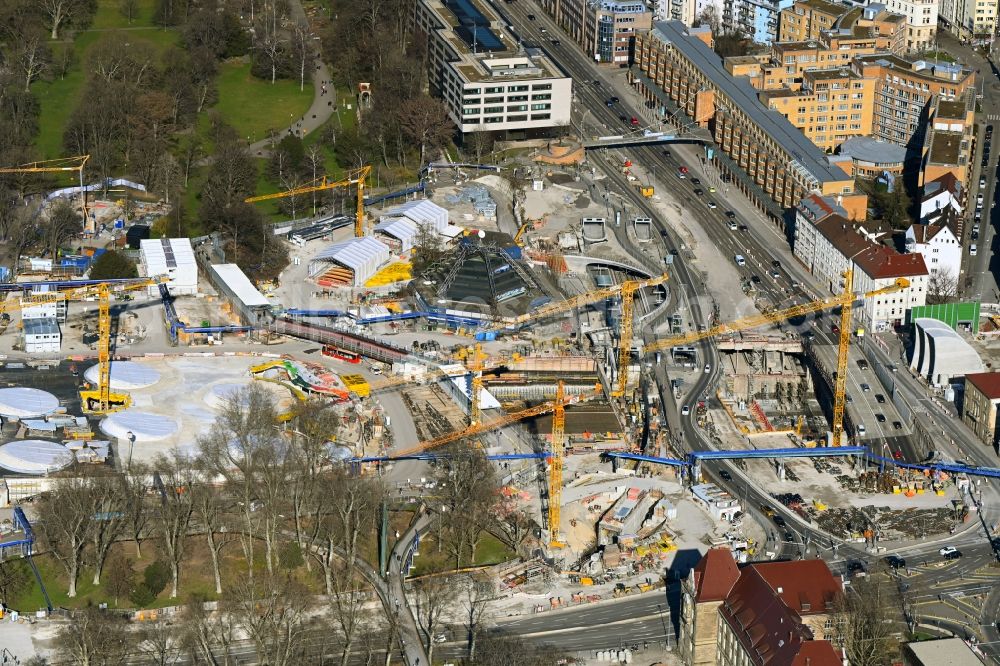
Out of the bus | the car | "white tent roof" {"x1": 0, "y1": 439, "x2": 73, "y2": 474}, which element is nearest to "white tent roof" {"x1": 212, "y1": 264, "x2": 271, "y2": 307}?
the bus

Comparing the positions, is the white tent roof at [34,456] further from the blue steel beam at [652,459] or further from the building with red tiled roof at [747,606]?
the building with red tiled roof at [747,606]

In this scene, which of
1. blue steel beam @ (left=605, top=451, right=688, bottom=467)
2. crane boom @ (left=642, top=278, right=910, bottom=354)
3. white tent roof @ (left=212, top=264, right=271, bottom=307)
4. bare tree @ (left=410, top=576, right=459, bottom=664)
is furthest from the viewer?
white tent roof @ (left=212, top=264, right=271, bottom=307)

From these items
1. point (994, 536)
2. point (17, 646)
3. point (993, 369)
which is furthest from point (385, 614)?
point (993, 369)

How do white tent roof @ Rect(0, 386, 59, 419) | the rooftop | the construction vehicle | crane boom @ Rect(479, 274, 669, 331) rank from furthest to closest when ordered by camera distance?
crane boom @ Rect(479, 274, 669, 331) < the rooftop < the construction vehicle < white tent roof @ Rect(0, 386, 59, 419)

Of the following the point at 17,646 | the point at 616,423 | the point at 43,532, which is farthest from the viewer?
the point at 616,423

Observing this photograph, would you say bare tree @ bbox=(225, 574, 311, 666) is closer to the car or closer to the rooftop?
the car

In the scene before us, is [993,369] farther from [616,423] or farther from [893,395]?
[616,423]
